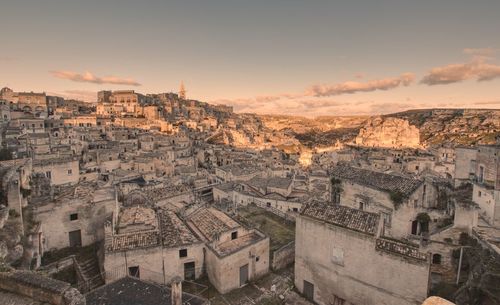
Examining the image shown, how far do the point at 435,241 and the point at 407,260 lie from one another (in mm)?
4571

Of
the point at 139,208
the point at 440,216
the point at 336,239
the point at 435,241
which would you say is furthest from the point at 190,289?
the point at 440,216

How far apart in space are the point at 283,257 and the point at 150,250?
907 cm

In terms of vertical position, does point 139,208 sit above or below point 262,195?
above

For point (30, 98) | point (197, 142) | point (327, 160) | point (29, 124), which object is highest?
point (30, 98)

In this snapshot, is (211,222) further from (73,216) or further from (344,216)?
(344,216)

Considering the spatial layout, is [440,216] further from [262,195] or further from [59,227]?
[59,227]

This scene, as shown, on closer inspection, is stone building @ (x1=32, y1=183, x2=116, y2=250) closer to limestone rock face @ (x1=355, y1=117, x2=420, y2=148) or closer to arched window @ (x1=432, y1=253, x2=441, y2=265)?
arched window @ (x1=432, y1=253, x2=441, y2=265)

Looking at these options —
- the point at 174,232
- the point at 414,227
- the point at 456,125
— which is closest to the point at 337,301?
the point at 414,227

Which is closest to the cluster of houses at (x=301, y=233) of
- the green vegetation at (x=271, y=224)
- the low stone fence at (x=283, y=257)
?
the low stone fence at (x=283, y=257)

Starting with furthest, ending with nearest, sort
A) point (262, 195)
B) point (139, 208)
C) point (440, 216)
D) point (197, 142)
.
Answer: point (197, 142) → point (262, 195) → point (139, 208) → point (440, 216)

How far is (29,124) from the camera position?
50.5m

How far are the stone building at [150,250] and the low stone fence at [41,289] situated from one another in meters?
8.17

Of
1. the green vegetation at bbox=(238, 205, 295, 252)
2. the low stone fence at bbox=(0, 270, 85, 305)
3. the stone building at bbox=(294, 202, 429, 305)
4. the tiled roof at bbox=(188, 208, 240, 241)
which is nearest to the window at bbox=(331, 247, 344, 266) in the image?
the stone building at bbox=(294, 202, 429, 305)

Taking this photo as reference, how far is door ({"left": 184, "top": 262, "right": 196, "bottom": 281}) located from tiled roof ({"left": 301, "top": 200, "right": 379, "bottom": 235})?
24.2ft
